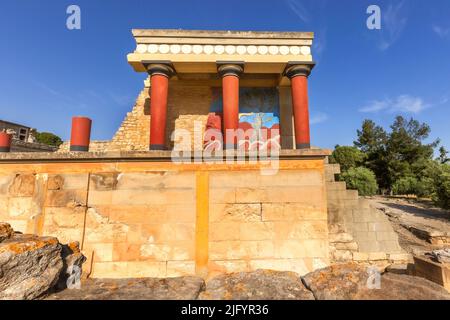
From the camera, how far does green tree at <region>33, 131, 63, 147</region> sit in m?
51.2

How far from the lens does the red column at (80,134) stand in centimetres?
462

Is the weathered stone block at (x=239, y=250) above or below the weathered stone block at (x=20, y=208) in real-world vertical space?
below

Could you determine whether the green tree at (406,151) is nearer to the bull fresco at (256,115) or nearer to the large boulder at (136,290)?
the bull fresco at (256,115)

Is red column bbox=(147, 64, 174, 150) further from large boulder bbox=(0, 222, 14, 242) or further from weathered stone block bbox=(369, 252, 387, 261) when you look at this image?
weathered stone block bbox=(369, 252, 387, 261)

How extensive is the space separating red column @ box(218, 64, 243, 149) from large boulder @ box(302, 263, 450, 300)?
21.0ft

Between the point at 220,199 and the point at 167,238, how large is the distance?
1098 mm

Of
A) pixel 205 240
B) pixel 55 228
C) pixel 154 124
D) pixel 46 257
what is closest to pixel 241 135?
pixel 154 124

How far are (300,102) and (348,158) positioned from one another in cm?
2833

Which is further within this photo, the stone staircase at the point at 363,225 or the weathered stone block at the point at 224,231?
the stone staircase at the point at 363,225

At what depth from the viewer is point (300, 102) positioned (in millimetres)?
9438

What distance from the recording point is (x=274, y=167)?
411cm

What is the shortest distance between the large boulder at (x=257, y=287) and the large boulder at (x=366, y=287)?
0.68 ft

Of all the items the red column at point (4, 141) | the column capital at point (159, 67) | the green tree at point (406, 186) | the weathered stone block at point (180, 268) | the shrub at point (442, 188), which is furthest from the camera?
the green tree at point (406, 186)

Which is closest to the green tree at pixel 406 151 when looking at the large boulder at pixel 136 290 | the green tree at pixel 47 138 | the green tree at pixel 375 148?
the green tree at pixel 375 148
